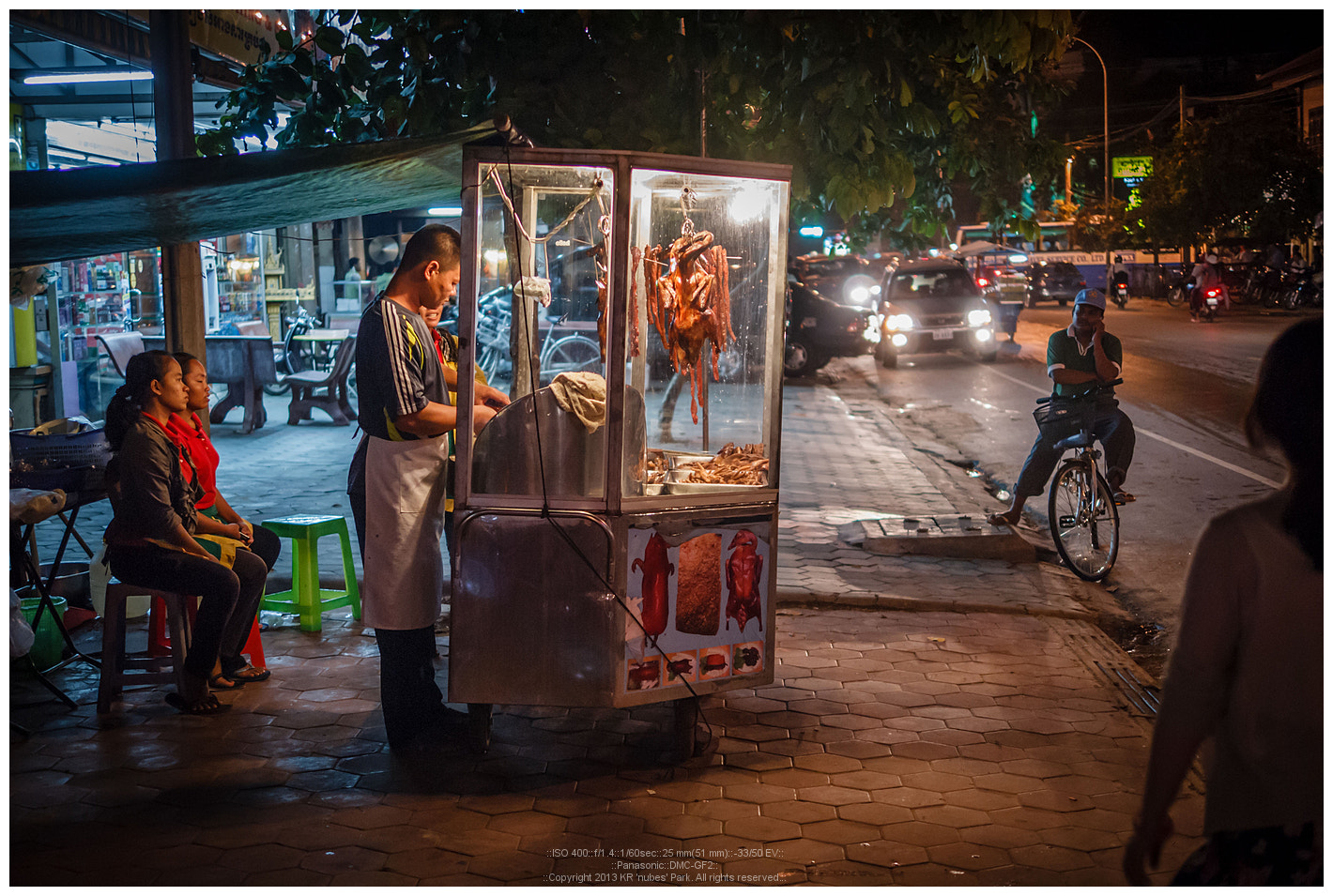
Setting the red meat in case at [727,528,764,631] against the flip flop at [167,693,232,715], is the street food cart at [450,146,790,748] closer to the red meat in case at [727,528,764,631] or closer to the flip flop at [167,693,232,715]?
the red meat in case at [727,528,764,631]

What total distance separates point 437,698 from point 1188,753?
334 centimetres

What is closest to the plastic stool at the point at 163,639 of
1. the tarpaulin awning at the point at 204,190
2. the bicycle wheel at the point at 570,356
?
the tarpaulin awning at the point at 204,190

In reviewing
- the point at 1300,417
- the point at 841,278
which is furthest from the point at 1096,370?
the point at 841,278

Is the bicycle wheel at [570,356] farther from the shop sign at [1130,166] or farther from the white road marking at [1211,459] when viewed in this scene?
the shop sign at [1130,166]

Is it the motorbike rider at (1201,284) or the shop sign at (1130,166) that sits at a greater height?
the shop sign at (1130,166)

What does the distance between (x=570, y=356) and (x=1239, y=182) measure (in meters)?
37.4

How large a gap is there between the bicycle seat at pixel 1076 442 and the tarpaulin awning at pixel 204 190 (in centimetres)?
459

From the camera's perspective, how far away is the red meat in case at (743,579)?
444cm

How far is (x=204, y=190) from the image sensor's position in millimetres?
4188

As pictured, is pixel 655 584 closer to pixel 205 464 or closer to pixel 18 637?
pixel 205 464

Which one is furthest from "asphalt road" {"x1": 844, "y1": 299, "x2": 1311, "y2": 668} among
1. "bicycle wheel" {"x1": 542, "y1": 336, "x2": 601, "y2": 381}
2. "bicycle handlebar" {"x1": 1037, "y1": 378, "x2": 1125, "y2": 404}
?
"bicycle wheel" {"x1": 542, "y1": 336, "x2": 601, "y2": 381}

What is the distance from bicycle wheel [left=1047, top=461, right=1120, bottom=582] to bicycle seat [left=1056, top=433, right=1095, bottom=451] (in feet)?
0.39

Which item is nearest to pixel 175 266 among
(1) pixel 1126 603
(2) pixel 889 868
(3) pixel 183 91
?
(3) pixel 183 91

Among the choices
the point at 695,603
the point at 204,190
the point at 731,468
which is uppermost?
the point at 204,190
